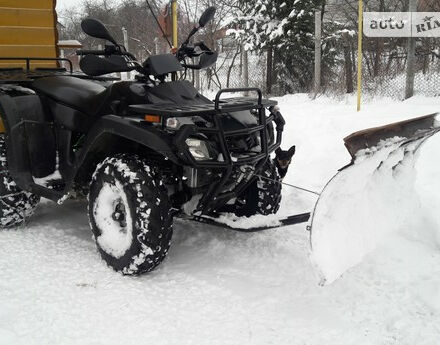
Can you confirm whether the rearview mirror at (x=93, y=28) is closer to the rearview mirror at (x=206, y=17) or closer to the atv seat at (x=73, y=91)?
the atv seat at (x=73, y=91)

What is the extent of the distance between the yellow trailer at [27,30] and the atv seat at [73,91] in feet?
8.17

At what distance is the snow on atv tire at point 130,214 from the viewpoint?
9.77 feet

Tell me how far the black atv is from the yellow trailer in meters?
2.59

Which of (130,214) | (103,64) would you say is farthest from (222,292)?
(103,64)

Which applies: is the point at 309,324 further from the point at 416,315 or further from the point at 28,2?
the point at 28,2

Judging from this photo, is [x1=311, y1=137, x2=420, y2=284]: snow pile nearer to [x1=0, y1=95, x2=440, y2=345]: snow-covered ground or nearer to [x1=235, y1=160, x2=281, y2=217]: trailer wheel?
[x1=0, y1=95, x2=440, y2=345]: snow-covered ground

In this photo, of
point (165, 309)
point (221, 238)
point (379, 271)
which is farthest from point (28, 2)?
point (379, 271)

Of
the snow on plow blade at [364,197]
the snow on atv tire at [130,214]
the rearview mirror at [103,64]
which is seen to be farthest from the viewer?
the rearview mirror at [103,64]

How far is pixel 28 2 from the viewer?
6.30 meters

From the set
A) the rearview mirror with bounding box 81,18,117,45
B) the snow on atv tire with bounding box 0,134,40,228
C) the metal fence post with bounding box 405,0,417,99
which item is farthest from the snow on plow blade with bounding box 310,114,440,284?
the metal fence post with bounding box 405,0,417,99

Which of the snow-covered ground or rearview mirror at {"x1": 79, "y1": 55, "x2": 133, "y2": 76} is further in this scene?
rearview mirror at {"x1": 79, "y1": 55, "x2": 133, "y2": 76}

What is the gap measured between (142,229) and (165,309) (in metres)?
0.53

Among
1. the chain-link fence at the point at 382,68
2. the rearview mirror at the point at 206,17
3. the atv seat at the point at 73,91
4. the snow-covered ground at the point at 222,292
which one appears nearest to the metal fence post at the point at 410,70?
the chain-link fence at the point at 382,68

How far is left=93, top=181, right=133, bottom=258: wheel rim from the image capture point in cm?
321
